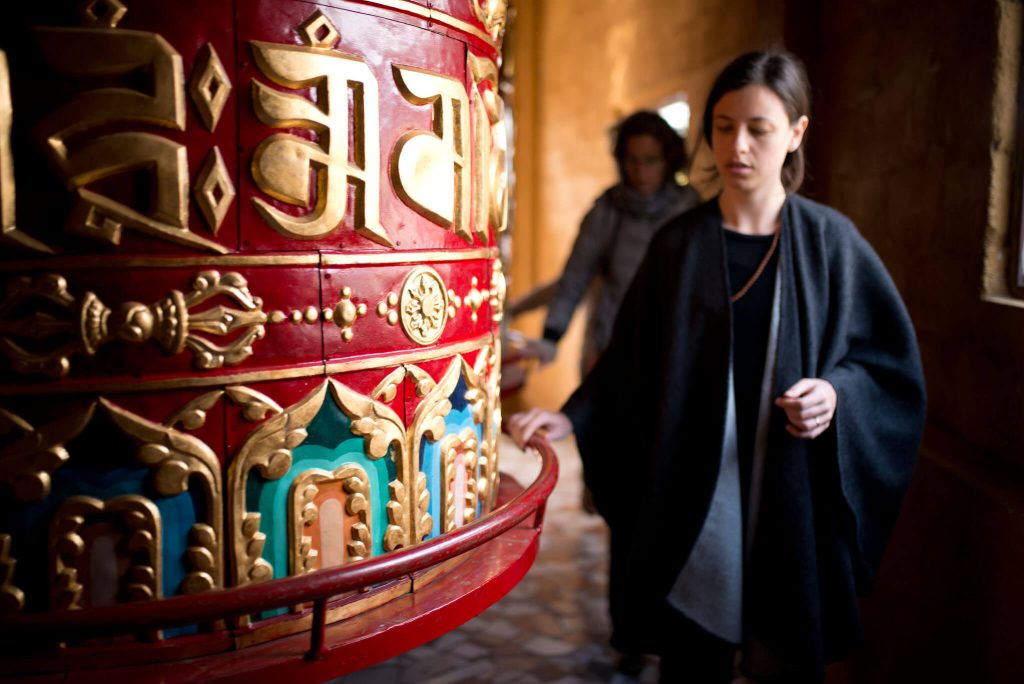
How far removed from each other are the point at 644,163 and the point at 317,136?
198cm

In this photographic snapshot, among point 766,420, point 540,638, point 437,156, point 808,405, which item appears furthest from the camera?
point 540,638

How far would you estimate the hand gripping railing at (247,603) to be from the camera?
862 millimetres

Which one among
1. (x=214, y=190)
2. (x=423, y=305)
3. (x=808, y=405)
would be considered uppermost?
(x=214, y=190)

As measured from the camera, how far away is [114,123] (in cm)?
96

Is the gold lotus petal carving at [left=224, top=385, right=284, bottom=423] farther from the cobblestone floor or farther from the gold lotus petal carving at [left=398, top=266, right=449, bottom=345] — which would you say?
the cobblestone floor

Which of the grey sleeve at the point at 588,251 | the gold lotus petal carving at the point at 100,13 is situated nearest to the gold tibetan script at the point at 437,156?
the gold lotus petal carving at the point at 100,13

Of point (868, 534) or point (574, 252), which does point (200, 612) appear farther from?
point (574, 252)

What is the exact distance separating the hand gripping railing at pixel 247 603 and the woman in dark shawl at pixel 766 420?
57 cm

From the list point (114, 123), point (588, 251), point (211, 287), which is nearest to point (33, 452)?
point (211, 287)

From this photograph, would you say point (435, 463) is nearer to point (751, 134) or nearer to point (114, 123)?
point (114, 123)

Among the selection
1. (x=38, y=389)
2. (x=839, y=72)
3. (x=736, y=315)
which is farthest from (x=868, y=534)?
(x=839, y=72)

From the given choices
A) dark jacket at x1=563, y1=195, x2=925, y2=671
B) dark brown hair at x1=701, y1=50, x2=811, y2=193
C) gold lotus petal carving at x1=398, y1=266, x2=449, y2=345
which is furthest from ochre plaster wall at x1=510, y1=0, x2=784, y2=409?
gold lotus petal carving at x1=398, y1=266, x2=449, y2=345

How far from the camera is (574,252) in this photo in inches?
119

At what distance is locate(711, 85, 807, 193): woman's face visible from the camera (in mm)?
1520
